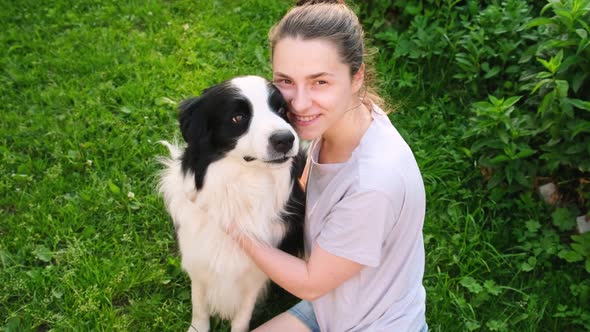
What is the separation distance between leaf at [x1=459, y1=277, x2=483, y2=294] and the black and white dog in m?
0.83

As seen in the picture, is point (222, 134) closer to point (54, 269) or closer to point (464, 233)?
point (54, 269)

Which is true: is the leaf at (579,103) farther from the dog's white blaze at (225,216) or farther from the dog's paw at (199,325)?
the dog's paw at (199,325)

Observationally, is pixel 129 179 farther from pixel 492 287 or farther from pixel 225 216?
pixel 492 287

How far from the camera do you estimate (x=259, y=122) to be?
5.89ft

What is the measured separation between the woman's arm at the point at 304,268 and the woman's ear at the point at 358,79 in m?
0.55

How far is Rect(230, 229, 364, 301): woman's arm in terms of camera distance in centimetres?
181

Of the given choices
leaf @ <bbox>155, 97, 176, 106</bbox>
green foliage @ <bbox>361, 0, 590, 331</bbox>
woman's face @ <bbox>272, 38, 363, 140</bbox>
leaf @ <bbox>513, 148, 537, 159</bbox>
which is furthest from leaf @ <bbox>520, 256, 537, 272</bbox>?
leaf @ <bbox>155, 97, 176, 106</bbox>

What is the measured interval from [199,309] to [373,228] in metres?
0.96

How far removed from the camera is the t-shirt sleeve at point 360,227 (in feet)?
5.60

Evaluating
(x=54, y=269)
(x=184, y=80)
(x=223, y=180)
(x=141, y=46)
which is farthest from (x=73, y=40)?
(x=223, y=180)

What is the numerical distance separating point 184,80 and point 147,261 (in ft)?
4.71

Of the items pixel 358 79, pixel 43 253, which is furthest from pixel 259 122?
pixel 43 253

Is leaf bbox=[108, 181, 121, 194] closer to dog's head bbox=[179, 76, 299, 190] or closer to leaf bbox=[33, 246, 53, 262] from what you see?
leaf bbox=[33, 246, 53, 262]

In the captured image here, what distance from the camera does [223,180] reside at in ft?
6.40
